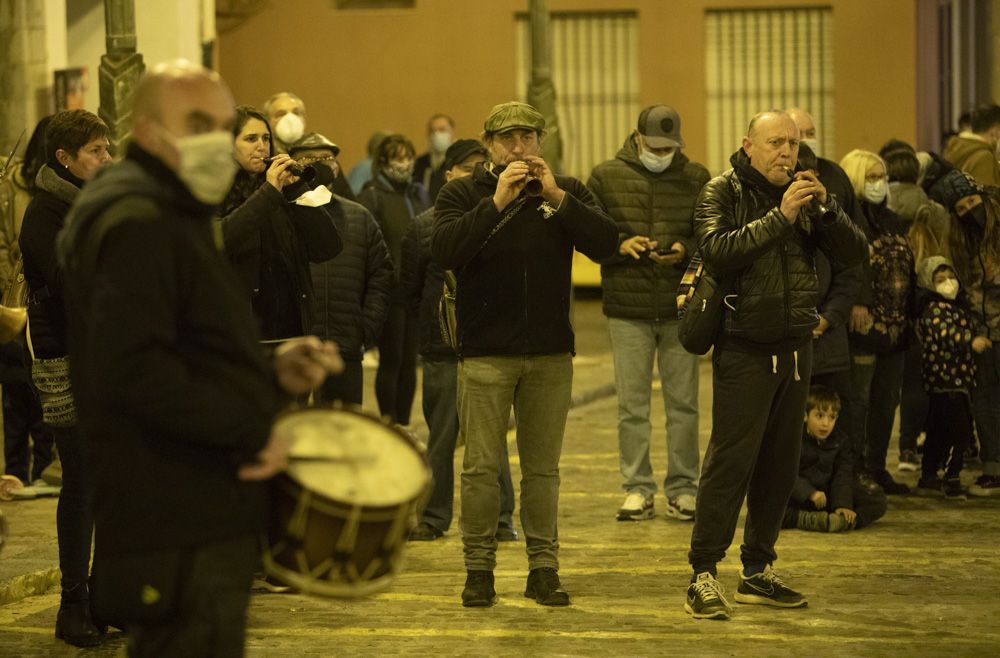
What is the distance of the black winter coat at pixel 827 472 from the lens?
988 centimetres

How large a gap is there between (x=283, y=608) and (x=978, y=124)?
7452 millimetres

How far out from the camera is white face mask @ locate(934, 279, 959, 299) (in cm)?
1089

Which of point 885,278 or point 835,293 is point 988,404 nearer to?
point 885,278

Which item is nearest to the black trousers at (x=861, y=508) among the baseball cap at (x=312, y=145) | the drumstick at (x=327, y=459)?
the baseball cap at (x=312, y=145)

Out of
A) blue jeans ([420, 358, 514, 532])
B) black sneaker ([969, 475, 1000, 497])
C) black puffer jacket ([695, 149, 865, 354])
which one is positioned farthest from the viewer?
black sneaker ([969, 475, 1000, 497])

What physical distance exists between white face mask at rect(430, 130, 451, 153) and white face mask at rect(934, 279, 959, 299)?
324 inches

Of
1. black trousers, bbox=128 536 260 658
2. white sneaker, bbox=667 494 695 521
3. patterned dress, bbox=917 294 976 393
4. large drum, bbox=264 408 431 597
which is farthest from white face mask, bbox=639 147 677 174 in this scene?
black trousers, bbox=128 536 260 658

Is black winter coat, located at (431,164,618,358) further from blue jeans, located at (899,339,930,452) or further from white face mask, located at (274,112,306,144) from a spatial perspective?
blue jeans, located at (899,339,930,452)

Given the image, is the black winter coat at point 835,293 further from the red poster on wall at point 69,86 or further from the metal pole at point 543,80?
the red poster on wall at point 69,86

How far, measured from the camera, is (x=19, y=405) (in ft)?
36.3

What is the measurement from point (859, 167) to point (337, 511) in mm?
6270

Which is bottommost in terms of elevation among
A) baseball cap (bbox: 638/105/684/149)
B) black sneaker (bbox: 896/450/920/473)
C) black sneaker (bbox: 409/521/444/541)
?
black sneaker (bbox: 409/521/444/541)

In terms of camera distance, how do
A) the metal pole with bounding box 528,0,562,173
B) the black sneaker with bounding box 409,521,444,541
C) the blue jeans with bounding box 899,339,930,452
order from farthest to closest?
the metal pole with bounding box 528,0,562,173
the blue jeans with bounding box 899,339,930,452
the black sneaker with bounding box 409,521,444,541

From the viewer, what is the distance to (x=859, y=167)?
10516 millimetres
